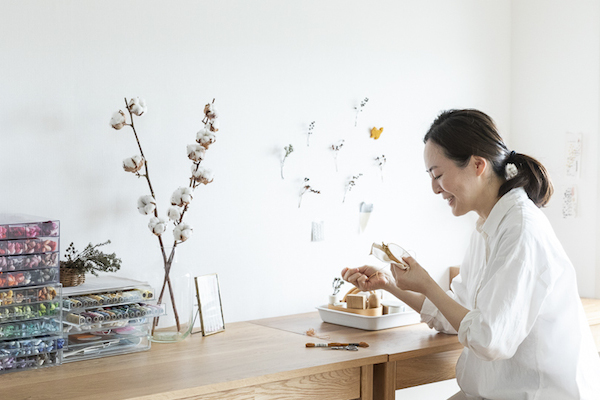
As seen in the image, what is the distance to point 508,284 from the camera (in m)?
1.51

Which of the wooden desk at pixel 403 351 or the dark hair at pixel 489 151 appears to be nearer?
the dark hair at pixel 489 151

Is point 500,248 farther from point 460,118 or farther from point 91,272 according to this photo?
point 91,272

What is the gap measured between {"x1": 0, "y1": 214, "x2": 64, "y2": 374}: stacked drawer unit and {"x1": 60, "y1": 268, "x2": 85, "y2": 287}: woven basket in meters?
0.08

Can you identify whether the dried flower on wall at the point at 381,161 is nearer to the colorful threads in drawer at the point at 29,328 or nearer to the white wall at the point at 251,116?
the white wall at the point at 251,116

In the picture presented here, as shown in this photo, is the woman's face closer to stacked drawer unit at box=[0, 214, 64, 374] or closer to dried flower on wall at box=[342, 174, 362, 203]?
dried flower on wall at box=[342, 174, 362, 203]

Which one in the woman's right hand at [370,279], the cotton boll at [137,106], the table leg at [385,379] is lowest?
the table leg at [385,379]

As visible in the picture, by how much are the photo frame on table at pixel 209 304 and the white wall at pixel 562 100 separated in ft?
5.65

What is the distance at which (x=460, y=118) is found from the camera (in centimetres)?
178

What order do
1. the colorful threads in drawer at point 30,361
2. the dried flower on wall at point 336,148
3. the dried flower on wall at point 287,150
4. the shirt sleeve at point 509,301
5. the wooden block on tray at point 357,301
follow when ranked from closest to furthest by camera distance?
1. the shirt sleeve at point 509,301
2. the colorful threads in drawer at point 30,361
3. the wooden block on tray at point 357,301
4. the dried flower on wall at point 287,150
5. the dried flower on wall at point 336,148

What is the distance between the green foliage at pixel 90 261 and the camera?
1.87m

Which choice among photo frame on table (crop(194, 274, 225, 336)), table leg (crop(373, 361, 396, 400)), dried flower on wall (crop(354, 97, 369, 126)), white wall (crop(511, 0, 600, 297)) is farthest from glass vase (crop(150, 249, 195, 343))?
white wall (crop(511, 0, 600, 297))

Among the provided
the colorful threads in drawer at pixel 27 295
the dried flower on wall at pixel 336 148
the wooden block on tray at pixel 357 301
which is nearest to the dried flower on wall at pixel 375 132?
the dried flower on wall at pixel 336 148

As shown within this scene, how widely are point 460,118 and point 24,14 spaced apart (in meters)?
1.31

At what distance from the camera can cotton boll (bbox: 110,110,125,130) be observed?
6.47 feet
